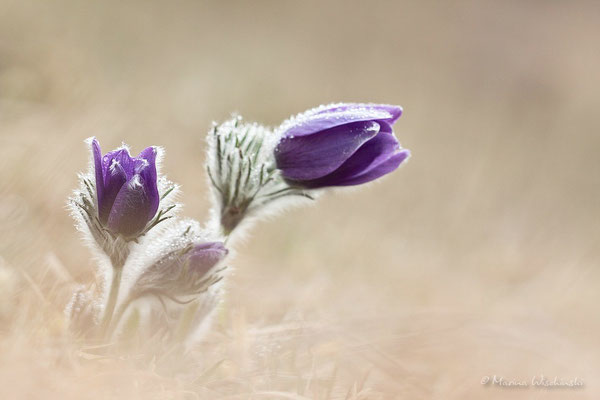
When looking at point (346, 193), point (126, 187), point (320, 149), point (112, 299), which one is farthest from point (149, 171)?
point (346, 193)

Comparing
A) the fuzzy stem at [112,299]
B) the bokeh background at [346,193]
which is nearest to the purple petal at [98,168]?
the fuzzy stem at [112,299]

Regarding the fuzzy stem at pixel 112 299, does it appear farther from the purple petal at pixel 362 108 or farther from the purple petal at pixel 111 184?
the purple petal at pixel 362 108

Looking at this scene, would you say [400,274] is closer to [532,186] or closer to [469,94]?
[532,186]

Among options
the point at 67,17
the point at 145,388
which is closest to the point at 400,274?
the point at 145,388

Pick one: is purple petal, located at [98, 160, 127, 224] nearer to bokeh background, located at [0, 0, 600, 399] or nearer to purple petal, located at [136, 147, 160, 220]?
purple petal, located at [136, 147, 160, 220]

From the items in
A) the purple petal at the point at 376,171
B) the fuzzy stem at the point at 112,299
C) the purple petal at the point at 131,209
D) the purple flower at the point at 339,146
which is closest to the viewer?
the purple petal at the point at 131,209

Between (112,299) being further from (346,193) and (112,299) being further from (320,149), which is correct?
(346,193)

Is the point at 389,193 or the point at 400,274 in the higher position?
the point at 389,193
